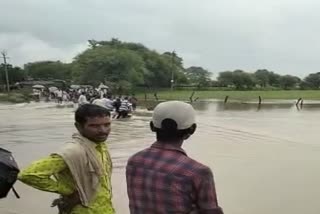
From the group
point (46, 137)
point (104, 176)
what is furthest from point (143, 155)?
point (46, 137)

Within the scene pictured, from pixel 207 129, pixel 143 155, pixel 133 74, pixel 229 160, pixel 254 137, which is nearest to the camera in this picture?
pixel 143 155

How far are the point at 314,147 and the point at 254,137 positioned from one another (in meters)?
3.07

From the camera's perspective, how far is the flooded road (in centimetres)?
820

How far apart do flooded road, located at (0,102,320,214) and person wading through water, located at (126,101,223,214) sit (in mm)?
5004

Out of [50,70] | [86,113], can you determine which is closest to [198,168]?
[86,113]

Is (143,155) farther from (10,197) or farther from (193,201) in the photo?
(10,197)

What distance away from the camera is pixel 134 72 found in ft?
248

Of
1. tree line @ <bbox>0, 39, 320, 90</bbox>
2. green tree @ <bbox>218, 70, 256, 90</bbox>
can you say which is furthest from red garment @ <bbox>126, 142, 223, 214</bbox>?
green tree @ <bbox>218, 70, 256, 90</bbox>

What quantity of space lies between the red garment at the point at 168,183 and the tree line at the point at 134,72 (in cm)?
6929

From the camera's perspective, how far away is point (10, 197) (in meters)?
8.27

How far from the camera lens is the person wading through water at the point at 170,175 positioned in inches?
91.9

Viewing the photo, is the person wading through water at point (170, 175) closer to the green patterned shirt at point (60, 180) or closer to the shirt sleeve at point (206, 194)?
the shirt sleeve at point (206, 194)

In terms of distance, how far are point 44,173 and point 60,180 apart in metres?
0.13

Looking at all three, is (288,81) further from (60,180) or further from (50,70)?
(60,180)
